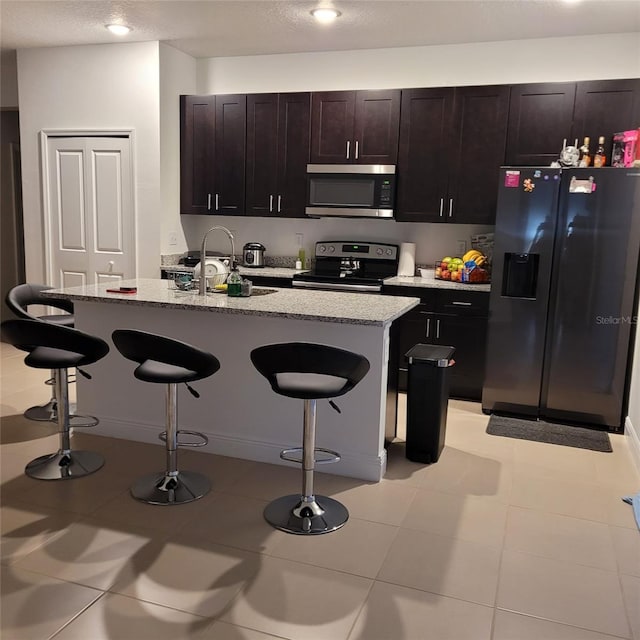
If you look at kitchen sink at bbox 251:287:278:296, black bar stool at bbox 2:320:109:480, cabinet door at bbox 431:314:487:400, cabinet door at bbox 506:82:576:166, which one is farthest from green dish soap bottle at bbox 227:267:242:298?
cabinet door at bbox 506:82:576:166

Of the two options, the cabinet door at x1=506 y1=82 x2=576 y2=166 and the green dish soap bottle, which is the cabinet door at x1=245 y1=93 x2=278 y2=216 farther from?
the green dish soap bottle

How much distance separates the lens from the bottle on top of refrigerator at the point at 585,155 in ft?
14.5

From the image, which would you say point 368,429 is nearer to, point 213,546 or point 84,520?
point 213,546

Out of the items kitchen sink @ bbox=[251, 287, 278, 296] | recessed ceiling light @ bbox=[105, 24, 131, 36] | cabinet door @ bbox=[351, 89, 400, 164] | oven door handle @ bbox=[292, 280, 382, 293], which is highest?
recessed ceiling light @ bbox=[105, 24, 131, 36]

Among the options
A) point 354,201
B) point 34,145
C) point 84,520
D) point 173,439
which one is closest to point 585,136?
point 354,201

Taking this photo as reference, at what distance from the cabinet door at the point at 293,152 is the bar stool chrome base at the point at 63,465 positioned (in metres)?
2.85

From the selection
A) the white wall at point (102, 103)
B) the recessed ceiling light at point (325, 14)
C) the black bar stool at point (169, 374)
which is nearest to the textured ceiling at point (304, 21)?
the recessed ceiling light at point (325, 14)

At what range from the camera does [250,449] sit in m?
3.66

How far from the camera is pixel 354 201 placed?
209 inches

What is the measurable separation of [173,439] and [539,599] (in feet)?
5.87

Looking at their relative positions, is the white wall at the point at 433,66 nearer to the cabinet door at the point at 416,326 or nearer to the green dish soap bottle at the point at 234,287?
the cabinet door at the point at 416,326

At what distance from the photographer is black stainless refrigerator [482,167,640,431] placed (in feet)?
13.8

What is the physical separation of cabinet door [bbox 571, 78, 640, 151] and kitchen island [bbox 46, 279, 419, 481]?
2174 millimetres

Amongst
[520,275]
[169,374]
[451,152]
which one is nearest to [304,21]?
[451,152]
